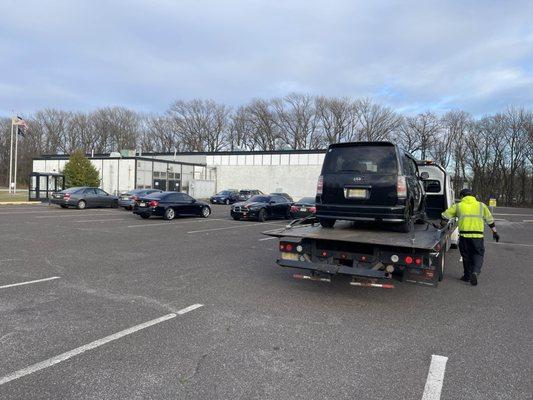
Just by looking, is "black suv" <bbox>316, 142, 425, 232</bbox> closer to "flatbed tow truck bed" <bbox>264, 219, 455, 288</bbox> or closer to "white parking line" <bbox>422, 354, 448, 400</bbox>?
"flatbed tow truck bed" <bbox>264, 219, 455, 288</bbox>

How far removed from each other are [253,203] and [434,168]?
1134 centimetres

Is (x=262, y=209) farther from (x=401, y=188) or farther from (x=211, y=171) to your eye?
(x=211, y=171)

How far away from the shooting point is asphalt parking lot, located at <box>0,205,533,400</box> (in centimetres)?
364

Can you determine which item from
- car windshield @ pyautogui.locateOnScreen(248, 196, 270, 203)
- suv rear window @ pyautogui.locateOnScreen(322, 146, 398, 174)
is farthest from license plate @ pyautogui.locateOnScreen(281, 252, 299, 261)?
car windshield @ pyautogui.locateOnScreen(248, 196, 270, 203)

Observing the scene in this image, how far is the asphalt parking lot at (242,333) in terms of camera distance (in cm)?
364

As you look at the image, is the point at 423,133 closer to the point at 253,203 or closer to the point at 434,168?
the point at 253,203

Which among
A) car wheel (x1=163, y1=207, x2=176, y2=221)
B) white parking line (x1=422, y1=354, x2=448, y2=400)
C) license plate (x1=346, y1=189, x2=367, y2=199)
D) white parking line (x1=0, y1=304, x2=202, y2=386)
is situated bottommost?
white parking line (x1=422, y1=354, x2=448, y2=400)

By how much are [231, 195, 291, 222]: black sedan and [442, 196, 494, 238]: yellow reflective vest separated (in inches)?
531

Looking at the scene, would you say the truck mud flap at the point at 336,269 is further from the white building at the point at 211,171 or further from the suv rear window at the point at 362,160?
the white building at the point at 211,171

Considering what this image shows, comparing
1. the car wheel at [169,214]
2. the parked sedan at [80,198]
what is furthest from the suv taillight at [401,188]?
the parked sedan at [80,198]

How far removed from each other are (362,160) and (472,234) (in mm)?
2564

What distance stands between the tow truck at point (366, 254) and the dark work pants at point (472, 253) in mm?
716

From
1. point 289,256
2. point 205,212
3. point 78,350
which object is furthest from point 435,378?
point 205,212

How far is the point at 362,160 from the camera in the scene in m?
7.15
